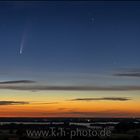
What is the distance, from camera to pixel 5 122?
2975cm

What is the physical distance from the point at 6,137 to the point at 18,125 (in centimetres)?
408

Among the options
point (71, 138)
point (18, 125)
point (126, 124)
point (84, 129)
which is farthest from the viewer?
point (126, 124)

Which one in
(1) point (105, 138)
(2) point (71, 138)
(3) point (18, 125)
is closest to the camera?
(2) point (71, 138)

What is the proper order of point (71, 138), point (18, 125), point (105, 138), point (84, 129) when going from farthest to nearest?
1. point (18, 125)
2. point (84, 129)
3. point (105, 138)
4. point (71, 138)

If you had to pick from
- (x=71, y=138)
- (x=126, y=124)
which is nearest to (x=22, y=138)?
(x=71, y=138)

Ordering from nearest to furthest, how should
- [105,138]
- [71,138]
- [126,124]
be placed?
[71,138] < [105,138] < [126,124]

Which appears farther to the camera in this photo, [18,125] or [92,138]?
[18,125]

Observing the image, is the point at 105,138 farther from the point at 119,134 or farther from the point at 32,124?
the point at 32,124

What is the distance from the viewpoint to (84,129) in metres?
27.3

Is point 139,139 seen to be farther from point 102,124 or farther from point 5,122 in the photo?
point 5,122

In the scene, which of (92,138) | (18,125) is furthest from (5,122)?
(92,138)

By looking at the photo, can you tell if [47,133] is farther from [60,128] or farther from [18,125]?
[18,125]

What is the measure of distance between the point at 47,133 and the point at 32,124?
147 inches

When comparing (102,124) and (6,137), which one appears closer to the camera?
(6,137)
